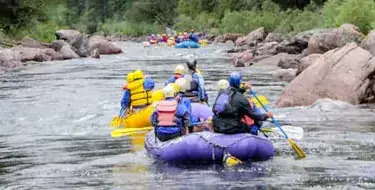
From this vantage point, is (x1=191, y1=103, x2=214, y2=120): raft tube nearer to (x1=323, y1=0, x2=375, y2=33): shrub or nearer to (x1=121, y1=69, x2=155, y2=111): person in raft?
(x1=121, y1=69, x2=155, y2=111): person in raft

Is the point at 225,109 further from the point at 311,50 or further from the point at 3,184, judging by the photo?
the point at 311,50

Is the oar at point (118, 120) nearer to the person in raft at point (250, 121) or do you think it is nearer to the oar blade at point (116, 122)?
the oar blade at point (116, 122)

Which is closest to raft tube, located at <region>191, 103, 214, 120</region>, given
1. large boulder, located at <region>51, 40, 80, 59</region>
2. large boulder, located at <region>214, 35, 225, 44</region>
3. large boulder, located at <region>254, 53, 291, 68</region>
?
large boulder, located at <region>254, 53, 291, 68</region>

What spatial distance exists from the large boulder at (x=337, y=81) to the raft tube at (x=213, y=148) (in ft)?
23.5

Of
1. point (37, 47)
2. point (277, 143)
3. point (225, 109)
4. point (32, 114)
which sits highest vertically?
point (225, 109)

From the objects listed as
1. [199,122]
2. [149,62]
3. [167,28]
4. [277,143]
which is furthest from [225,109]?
[167,28]

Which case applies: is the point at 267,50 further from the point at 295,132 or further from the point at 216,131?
the point at 216,131

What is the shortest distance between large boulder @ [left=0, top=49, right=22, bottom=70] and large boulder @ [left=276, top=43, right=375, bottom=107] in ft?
55.5

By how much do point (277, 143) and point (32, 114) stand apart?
23.9 feet

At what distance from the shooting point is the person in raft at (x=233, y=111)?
35.2 ft

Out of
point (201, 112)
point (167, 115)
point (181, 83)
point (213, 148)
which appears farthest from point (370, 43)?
point (213, 148)

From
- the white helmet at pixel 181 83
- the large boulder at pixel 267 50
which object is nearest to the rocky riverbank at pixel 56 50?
the large boulder at pixel 267 50

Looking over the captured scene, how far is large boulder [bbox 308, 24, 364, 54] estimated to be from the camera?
26.3 meters

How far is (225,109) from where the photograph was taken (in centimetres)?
1075
